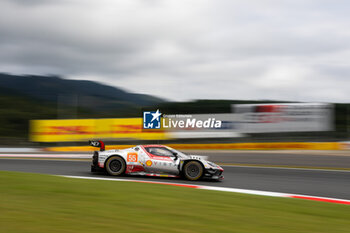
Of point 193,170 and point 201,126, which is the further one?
point 201,126

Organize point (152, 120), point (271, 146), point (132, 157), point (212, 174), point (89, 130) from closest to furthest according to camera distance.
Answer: point (212, 174) → point (132, 157) → point (271, 146) → point (152, 120) → point (89, 130)

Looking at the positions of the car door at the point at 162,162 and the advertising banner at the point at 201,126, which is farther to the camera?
the advertising banner at the point at 201,126

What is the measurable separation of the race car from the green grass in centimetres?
284

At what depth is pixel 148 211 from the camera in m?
4.68

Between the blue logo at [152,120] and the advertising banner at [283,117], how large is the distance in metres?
4.78

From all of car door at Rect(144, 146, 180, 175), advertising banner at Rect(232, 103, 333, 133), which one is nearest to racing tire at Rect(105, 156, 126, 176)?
car door at Rect(144, 146, 180, 175)

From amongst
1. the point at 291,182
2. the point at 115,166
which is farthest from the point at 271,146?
the point at 115,166

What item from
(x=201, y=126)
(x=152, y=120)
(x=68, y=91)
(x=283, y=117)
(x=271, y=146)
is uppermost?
(x=68, y=91)

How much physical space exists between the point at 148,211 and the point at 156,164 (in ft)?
15.8

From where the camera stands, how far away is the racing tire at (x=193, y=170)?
9.23 meters

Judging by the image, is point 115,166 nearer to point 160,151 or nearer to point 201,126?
point 160,151

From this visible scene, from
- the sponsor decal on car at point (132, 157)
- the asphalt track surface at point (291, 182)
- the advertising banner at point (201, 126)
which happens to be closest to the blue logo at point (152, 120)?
the advertising banner at point (201, 126)

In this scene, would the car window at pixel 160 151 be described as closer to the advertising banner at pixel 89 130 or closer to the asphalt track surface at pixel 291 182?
the asphalt track surface at pixel 291 182

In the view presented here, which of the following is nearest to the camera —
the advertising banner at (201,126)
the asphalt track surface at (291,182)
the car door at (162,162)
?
the asphalt track surface at (291,182)
